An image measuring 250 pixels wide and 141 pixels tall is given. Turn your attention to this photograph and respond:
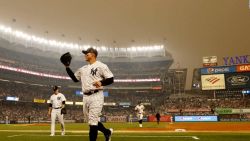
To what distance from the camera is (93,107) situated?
24.3ft

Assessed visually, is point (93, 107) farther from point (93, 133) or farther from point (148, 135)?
point (148, 135)

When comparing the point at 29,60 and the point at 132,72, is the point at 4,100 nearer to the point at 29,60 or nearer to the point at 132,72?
the point at 29,60

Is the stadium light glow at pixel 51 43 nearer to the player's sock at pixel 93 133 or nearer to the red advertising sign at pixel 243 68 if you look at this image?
the red advertising sign at pixel 243 68

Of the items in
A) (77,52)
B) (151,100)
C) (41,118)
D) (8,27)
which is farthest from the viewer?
(77,52)

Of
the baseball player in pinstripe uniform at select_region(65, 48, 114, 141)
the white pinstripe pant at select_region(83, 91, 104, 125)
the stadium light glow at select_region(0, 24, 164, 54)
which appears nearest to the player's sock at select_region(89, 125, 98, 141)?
the baseball player in pinstripe uniform at select_region(65, 48, 114, 141)

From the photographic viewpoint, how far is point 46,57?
84.6m

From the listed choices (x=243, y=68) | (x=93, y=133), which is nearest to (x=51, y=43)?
(x=243, y=68)

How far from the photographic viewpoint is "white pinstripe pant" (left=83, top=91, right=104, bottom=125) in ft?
24.0

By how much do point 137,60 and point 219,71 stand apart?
156 ft

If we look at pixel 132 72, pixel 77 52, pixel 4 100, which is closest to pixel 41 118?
pixel 4 100

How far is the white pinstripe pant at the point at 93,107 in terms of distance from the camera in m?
7.32

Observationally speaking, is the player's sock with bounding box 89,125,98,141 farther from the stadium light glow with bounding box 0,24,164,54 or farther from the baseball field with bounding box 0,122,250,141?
the stadium light glow with bounding box 0,24,164,54

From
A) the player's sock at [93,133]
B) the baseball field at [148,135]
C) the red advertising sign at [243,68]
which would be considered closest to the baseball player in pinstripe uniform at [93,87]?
the player's sock at [93,133]

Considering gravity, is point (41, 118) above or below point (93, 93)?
below
